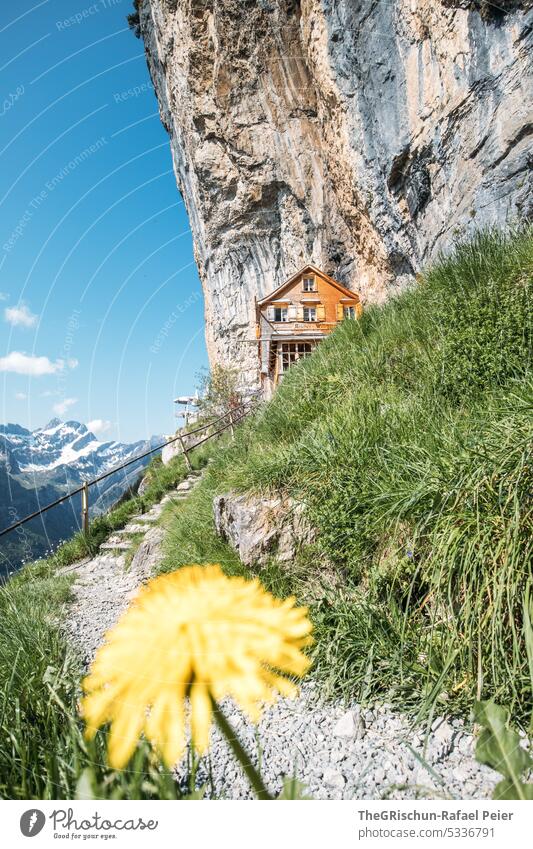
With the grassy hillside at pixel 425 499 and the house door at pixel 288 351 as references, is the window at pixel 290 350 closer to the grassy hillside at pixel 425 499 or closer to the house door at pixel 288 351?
the house door at pixel 288 351

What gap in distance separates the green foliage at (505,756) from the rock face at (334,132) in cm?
724

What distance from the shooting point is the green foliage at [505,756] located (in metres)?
0.50

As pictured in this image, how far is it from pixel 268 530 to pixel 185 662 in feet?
5.07

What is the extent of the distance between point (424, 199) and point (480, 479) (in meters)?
10.1

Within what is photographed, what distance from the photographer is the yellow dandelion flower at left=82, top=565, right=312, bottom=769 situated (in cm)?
36

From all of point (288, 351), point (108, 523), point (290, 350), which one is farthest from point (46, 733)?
point (290, 350)

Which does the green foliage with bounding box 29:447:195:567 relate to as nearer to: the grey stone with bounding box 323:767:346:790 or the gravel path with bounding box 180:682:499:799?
the gravel path with bounding box 180:682:499:799

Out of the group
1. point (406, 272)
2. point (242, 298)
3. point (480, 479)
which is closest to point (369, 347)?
point (480, 479)

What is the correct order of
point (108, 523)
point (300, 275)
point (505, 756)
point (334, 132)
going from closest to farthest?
point (505, 756) < point (108, 523) < point (334, 132) < point (300, 275)

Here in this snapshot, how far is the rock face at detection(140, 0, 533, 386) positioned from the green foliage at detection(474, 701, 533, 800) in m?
7.24

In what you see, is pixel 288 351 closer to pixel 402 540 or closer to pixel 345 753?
pixel 402 540

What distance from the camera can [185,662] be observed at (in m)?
0.35

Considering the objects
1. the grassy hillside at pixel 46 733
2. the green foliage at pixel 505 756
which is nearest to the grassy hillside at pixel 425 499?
the green foliage at pixel 505 756

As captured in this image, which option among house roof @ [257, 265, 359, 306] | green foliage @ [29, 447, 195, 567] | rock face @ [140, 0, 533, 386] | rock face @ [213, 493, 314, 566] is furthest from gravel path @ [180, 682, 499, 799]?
house roof @ [257, 265, 359, 306]
